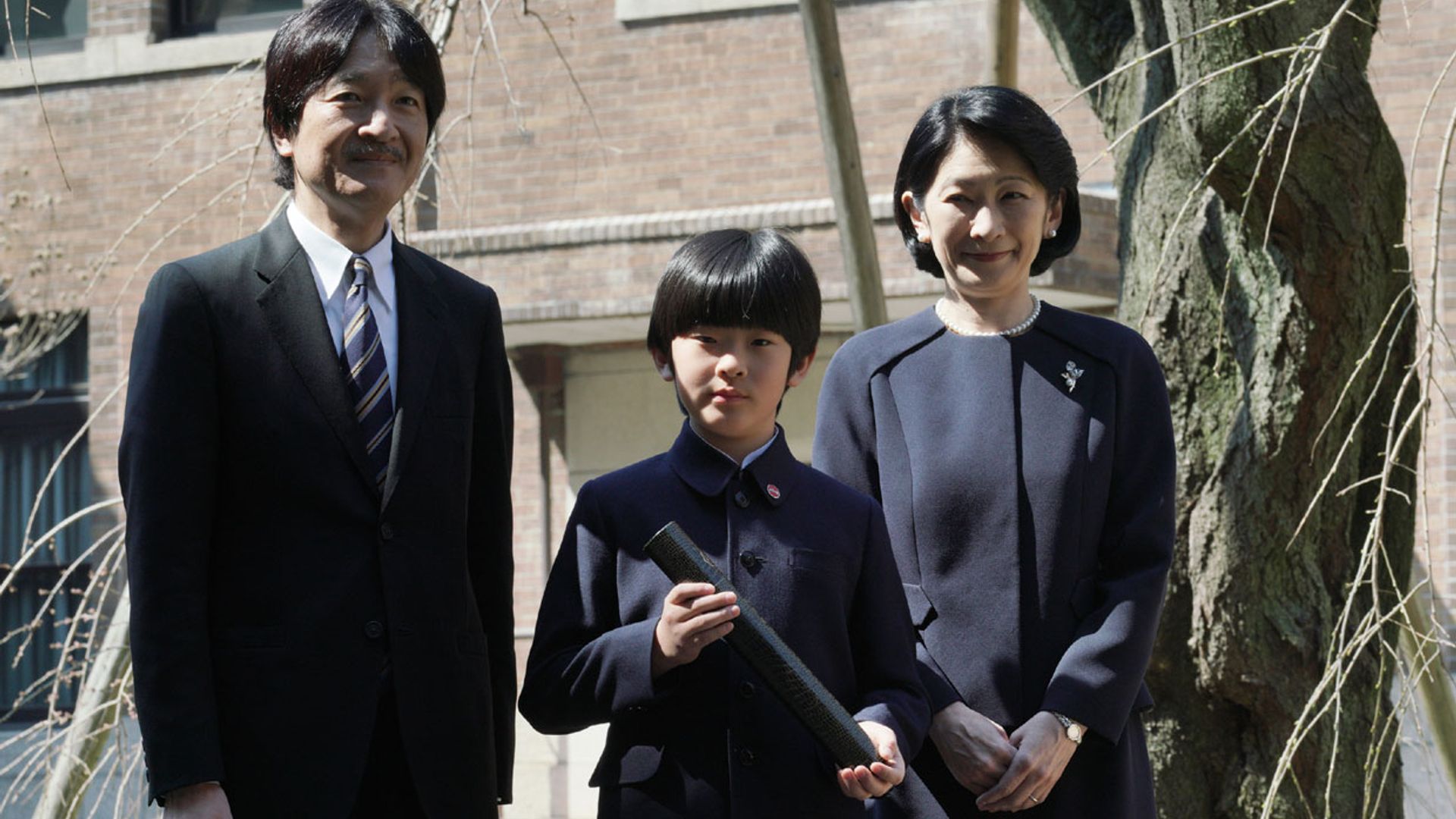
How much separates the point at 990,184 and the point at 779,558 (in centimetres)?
70

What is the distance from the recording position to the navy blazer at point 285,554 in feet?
8.00

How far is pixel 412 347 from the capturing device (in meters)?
2.64

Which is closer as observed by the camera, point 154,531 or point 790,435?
point 154,531

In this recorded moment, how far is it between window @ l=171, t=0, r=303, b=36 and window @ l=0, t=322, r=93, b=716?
2159mm

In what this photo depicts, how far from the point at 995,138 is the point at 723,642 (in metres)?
0.90

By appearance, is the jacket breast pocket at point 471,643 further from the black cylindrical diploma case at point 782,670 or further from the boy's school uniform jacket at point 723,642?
the black cylindrical diploma case at point 782,670

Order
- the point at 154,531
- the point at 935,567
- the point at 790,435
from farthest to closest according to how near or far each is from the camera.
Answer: the point at 790,435
the point at 935,567
the point at 154,531

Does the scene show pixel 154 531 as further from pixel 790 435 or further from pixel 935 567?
pixel 790 435

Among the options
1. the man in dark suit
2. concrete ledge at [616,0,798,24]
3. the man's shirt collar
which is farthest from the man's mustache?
concrete ledge at [616,0,798,24]

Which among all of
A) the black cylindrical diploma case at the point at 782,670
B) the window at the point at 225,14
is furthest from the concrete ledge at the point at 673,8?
the black cylindrical diploma case at the point at 782,670

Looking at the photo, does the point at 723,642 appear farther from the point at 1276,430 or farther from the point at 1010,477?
the point at 1276,430

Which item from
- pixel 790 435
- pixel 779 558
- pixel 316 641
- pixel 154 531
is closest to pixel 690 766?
pixel 779 558

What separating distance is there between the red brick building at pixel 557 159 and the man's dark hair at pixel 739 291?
7.64 meters

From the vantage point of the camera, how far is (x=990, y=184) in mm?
2959
